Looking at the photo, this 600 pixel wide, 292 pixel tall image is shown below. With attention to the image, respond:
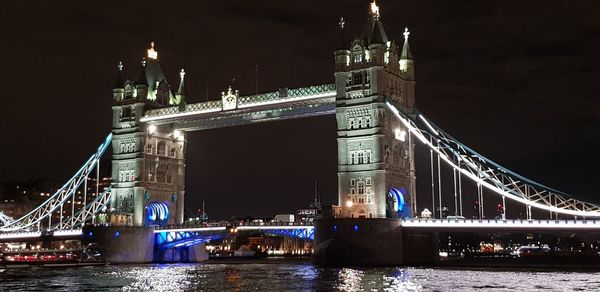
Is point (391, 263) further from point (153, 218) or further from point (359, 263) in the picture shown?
point (153, 218)

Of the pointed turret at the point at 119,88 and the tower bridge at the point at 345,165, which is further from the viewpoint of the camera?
the pointed turret at the point at 119,88

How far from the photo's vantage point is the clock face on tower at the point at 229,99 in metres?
85.5

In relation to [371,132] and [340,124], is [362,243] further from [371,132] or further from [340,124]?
[340,124]

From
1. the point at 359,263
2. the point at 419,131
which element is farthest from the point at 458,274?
the point at 419,131

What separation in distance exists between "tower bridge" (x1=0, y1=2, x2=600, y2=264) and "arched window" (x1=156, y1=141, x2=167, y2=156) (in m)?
0.17

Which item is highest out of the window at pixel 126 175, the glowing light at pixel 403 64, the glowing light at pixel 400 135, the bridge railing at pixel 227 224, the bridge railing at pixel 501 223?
the glowing light at pixel 403 64

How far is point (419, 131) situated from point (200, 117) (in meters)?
25.9

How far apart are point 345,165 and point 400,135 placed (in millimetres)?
6506

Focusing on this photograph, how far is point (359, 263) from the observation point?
70938mm

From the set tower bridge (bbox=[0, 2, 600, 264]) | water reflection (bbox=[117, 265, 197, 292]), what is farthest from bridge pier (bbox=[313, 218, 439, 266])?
water reflection (bbox=[117, 265, 197, 292])

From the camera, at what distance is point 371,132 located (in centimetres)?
7600

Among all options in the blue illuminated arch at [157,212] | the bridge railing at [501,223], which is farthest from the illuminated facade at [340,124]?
the bridge railing at [501,223]

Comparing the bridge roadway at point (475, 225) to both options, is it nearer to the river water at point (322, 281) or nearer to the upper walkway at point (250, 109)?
the river water at point (322, 281)

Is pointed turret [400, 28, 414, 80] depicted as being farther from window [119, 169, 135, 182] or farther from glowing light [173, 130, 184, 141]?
window [119, 169, 135, 182]
